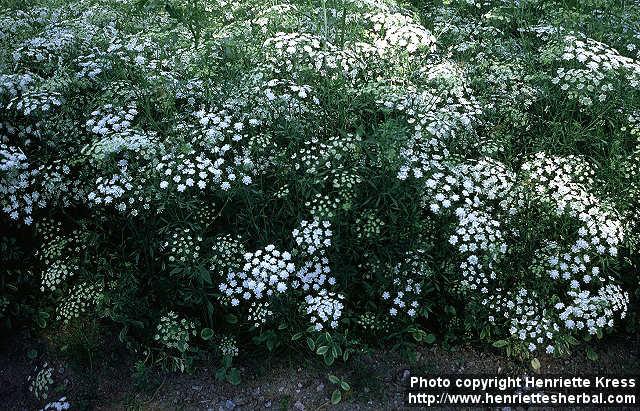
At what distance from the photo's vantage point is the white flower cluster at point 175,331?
514 cm

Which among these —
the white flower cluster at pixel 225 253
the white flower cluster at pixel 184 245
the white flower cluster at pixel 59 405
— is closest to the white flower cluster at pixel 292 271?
the white flower cluster at pixel 225 253

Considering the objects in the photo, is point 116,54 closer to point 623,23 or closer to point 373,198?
point 373,198

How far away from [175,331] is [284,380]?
1191 mm

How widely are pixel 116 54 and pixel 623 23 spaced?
711cm

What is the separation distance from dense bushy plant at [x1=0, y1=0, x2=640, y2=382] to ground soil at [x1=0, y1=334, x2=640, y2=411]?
0.21m

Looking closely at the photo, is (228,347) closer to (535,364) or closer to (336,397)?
(336,397)

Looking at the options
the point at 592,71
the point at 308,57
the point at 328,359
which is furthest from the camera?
the point at 308,57

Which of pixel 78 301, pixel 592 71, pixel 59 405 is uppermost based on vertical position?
pixel 592 71

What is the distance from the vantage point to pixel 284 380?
5.32m

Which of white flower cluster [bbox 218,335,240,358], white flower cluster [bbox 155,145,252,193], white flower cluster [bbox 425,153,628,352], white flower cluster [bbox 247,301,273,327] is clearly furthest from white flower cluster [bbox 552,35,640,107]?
white flower cluster [bbox 218,335,240,358]

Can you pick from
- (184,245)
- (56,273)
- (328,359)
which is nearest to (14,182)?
(56,273)

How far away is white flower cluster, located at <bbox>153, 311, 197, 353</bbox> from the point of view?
5145 mm

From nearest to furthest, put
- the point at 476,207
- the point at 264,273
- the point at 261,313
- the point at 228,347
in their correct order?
the point at 264,273 → the point at 261,313 → the point at 228,347 → the point at 476,207

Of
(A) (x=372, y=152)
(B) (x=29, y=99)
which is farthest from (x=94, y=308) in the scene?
(A) (x=372, y=152)
